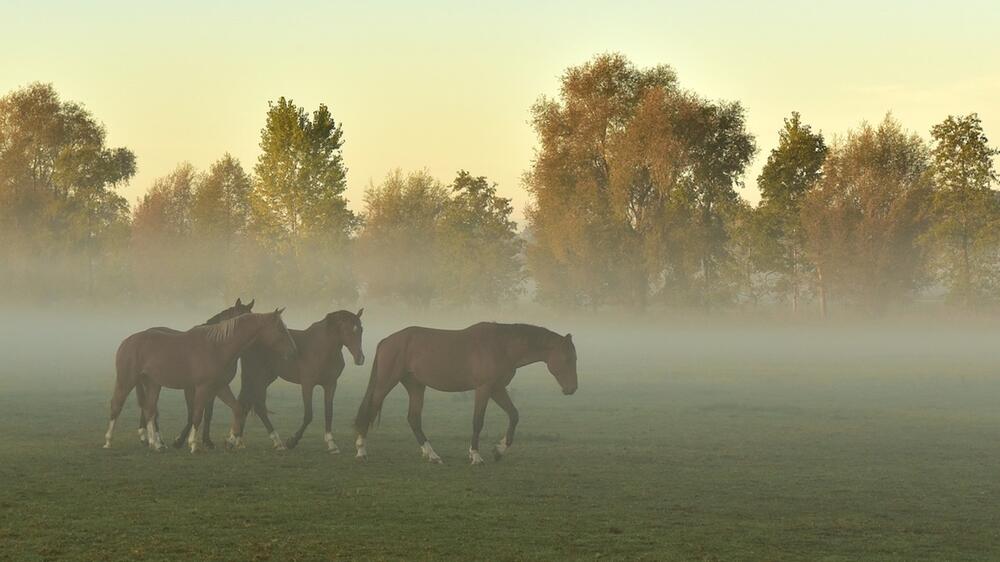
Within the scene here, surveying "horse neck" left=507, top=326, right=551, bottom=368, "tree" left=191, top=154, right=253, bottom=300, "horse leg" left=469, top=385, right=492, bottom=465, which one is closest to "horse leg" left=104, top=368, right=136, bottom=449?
"horse leg" left=469, top=385, right=492, bottom=465

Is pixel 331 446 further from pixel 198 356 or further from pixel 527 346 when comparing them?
pixel 527 346

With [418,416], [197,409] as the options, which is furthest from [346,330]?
[197,409]

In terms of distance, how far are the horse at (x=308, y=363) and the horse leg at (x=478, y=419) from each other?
249 centimetres

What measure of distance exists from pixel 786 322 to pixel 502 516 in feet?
215

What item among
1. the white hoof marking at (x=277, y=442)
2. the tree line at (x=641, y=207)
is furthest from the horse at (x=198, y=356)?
the tree line at (x=641, y=207)

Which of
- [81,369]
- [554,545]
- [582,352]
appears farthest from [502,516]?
[582,352]

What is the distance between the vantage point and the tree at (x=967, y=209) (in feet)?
239

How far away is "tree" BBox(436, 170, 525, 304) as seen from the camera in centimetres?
9188

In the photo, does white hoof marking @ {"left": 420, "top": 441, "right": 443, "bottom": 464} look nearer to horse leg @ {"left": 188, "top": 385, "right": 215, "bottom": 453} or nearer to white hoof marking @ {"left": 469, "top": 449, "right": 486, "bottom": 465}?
white hoof marking @ {"left": 469, "top": 449, "right": 486, "bottom": 465}

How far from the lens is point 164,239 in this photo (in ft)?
343

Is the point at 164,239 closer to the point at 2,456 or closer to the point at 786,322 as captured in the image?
the point at 786,322

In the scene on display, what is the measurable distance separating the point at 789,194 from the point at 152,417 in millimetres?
67052

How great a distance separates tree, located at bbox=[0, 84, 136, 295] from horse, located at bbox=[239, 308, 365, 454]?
225ft

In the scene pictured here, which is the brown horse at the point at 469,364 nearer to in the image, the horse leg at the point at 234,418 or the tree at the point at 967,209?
the horse leg at the point at 234,418
